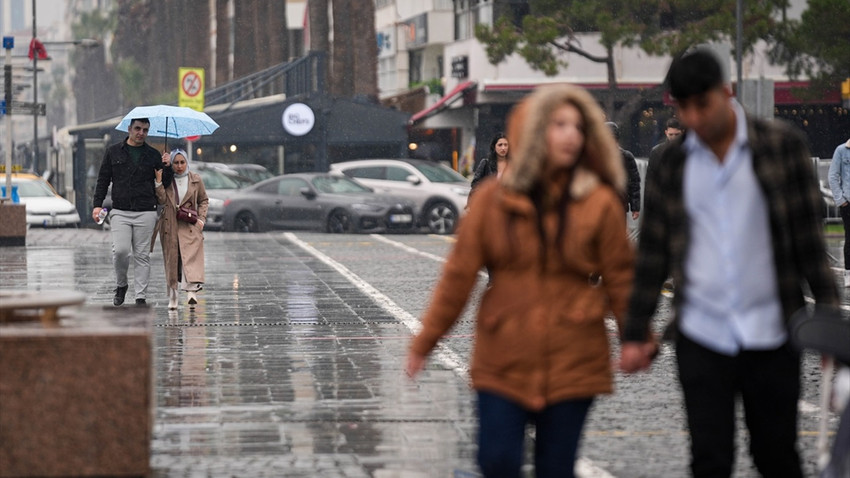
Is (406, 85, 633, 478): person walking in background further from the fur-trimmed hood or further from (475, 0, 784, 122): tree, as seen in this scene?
(475, 0, 784, 122): tree


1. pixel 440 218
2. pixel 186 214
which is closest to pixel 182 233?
pixel 186 214

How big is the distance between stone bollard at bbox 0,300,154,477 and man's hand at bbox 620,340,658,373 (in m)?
2.01

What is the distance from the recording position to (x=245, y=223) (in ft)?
111

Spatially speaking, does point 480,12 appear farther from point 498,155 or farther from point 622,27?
point 498,155

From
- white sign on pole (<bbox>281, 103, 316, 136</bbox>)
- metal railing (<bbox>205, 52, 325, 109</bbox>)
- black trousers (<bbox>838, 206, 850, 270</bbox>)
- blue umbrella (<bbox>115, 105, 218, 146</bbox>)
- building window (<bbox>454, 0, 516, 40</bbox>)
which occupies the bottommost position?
black trousers (<bbox>838, 206, 850, 270</bbox>)

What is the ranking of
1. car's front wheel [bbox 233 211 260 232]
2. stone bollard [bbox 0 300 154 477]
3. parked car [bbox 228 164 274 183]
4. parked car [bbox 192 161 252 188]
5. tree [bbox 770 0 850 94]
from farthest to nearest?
parked car [bbox 228 164 274 183] < tree [bbox 770 0 850 94] < parked car [bbox 192 161 252 188] < car's front wheel [bbox 233 211 260 232] < stone bollard [bbox 0 300 154 477]

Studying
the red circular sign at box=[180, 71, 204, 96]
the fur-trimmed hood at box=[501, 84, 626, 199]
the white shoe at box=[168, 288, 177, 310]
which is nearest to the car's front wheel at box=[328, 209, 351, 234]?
the red circular sign at box=[180, 71, 204, 96]

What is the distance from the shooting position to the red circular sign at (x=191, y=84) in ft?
106

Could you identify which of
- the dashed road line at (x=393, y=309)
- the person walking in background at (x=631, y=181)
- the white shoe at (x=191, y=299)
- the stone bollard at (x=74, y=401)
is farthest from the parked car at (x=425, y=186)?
the stone bollard at (x=74, y=401)

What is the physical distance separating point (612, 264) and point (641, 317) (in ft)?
0.63

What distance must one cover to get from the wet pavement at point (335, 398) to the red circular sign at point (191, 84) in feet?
49.0

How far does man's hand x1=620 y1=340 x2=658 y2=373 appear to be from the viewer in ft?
16.5

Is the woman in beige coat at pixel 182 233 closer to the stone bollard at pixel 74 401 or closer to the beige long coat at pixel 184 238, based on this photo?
the beige long coat at pixel 184 238

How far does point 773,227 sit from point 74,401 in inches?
106
